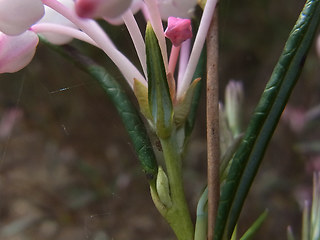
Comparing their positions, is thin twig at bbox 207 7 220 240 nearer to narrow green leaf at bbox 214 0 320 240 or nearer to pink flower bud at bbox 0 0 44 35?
narrow green leaf at bbox 214 0 320 240

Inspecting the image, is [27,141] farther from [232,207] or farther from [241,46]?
[232,207]

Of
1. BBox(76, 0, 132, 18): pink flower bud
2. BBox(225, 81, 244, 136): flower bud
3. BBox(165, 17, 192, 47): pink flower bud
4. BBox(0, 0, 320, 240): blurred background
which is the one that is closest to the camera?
BBox(76, 0, 132, 18): pink flower bud

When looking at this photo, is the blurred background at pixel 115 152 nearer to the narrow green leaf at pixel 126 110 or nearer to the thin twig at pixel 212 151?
the narrow green leaf at pixel 126 110

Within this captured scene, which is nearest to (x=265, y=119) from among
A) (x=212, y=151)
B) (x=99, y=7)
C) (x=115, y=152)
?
(x=212, y=151)

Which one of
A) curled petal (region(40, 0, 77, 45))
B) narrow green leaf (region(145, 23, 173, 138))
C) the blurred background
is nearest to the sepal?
narrow green leaf (region(145, 23, 173, 138))

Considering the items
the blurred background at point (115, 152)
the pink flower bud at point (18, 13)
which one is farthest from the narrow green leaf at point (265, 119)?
the blurred background at point (115, 152)

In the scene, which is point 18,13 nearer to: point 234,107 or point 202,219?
point 202,219
